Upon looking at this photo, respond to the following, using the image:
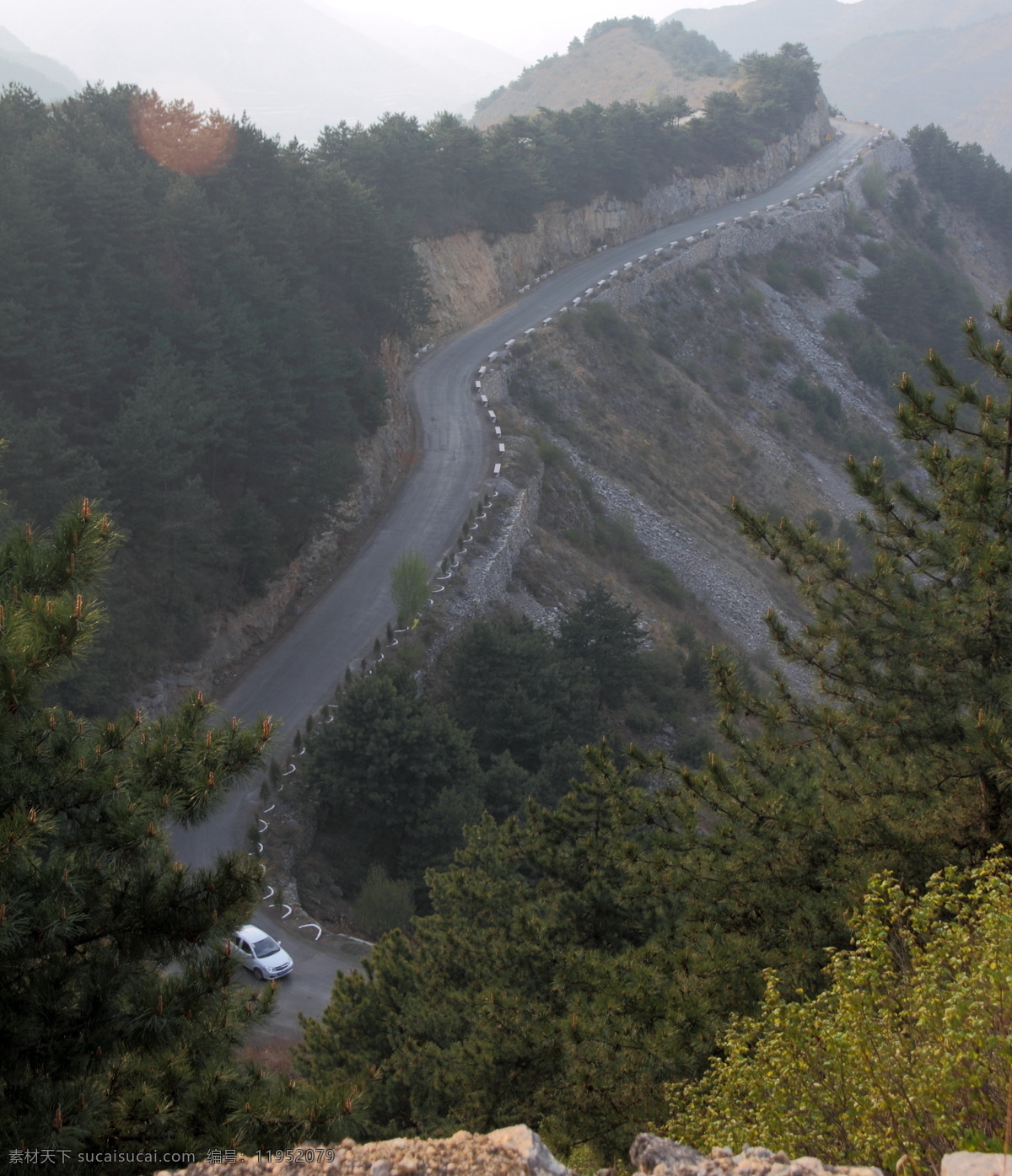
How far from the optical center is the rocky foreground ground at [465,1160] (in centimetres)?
579

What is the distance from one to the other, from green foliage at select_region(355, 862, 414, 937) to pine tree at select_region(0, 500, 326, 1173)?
13.9m

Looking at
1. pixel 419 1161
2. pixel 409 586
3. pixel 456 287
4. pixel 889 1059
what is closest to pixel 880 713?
pixel 889 1059

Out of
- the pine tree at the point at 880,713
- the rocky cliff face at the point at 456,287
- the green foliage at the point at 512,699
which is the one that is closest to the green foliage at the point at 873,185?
the rocky cliff face at the point at 456,287

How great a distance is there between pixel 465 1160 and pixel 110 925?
130 inches

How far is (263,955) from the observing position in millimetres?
18625

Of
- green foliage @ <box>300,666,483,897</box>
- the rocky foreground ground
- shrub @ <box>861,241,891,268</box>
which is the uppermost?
shrub @ <box>861,241,891,268</box>

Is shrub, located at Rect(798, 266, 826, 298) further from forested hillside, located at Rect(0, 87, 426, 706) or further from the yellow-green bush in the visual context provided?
the yellow-green bush

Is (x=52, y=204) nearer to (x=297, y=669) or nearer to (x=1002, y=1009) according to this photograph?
(x=297, y=669)

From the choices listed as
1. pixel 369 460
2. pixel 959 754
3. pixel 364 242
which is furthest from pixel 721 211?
pixel 959 754

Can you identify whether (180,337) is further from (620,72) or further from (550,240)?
(620,72)

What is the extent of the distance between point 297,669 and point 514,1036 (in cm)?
1994

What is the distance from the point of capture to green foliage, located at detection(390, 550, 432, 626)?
29.0 m

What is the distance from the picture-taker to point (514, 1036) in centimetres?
1033

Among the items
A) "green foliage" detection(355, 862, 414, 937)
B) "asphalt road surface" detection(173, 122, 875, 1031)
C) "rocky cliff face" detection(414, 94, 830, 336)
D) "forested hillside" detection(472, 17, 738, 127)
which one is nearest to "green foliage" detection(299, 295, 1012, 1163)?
"asphalt road surface" detection(173, 122, 875, 1031)
